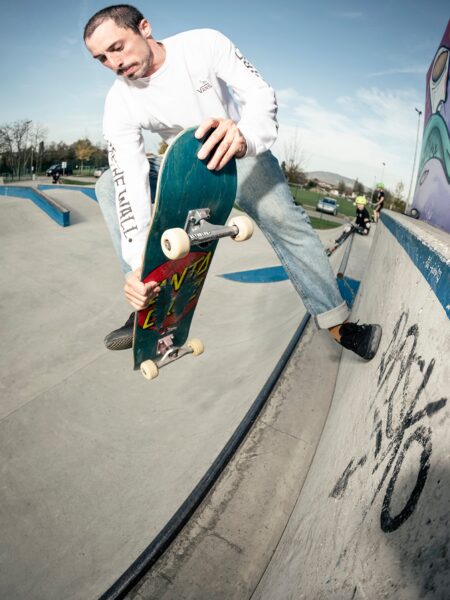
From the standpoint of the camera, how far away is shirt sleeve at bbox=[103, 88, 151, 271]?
7.95 ft

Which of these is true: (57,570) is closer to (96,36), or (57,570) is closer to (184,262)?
(184,262)

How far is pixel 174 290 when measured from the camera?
2723mm

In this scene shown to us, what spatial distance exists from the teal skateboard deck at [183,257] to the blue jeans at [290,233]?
0.22 meters

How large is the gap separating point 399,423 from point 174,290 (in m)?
1.86

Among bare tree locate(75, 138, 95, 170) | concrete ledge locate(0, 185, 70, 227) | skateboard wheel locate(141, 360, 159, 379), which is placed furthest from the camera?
bare tree locate(75, 138, 95, 170)

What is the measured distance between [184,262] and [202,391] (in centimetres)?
153

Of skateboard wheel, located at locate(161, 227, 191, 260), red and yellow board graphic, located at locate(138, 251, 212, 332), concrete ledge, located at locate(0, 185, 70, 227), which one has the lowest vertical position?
concrete ledge, located at locate(0, 185, 70, 227)

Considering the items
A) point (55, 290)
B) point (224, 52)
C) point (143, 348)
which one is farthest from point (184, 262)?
point (55, 290)

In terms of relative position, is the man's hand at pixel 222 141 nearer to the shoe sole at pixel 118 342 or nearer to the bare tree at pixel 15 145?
the shoe sole at pixel 118 342

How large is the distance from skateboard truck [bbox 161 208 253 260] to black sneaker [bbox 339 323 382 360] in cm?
99

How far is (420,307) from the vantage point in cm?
152

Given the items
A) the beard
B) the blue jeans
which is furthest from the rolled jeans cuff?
the beard

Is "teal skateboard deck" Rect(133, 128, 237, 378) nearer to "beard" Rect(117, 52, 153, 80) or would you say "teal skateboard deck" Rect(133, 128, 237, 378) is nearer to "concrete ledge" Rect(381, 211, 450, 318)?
"beard" Rect(117, 52, 153, 80)

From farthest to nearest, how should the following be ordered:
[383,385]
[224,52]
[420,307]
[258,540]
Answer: [224,52]
[258,540]
[383,385]
[420,307]
